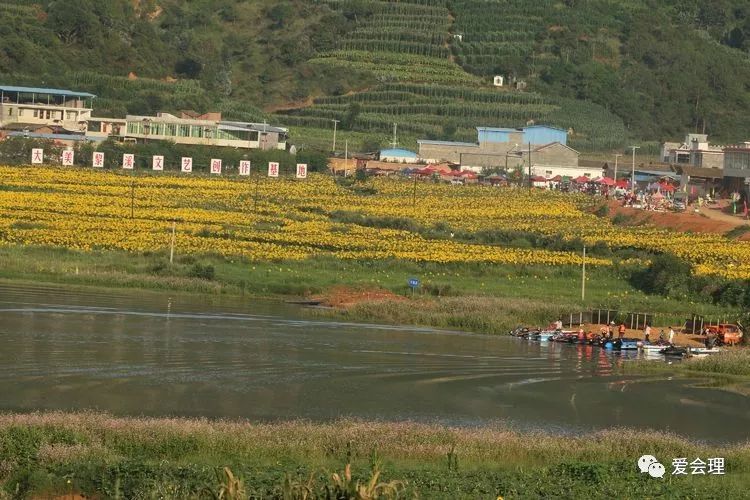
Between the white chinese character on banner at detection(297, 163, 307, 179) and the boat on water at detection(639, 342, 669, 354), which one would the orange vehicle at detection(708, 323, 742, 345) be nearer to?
the boat on water at detection(639, 342, 669, 354)

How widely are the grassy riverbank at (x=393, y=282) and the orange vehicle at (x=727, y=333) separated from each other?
10.5ft

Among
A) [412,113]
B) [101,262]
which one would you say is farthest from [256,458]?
[412,113]

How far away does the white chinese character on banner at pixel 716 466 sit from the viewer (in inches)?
1032

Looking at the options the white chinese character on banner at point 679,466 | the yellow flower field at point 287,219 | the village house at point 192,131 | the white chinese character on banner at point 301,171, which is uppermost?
the village house at point 192,131

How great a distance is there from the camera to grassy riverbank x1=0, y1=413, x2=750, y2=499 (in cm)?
2275

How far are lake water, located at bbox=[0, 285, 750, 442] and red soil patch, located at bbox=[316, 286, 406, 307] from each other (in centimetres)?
490

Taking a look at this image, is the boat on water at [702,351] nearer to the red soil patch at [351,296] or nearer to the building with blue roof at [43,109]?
the red soil patch at [351,296]

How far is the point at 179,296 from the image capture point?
170 ft

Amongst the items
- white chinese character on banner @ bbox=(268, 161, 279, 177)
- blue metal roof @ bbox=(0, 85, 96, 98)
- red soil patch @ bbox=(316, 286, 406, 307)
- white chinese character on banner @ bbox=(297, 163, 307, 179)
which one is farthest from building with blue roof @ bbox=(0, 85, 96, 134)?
red soil patch @ bbox=(316, 286, 406, 307)

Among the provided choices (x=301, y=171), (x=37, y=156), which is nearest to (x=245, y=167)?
(x=301, y=171)

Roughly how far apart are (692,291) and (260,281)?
16.4 meters

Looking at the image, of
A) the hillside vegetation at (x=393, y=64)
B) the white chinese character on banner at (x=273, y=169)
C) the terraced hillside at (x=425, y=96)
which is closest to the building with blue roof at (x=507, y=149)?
the terraced hillside at (x=425, y=96)

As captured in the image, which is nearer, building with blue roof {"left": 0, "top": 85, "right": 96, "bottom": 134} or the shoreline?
the shoreline

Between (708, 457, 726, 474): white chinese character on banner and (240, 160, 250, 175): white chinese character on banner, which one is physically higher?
(240, 160, 250, 175): white chinese character on banner
